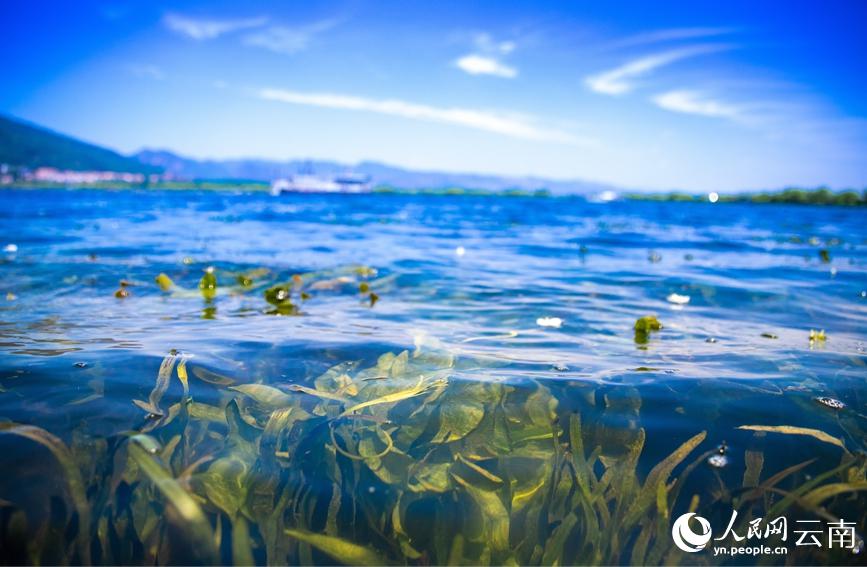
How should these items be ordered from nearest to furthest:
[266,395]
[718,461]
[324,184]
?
[718,461], [266,395], [324,184]

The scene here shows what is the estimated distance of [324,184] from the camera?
132 metres

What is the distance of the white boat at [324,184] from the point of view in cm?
12719

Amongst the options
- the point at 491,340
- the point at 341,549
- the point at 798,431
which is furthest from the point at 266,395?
the point at 798,431

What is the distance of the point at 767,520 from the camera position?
1.75 m

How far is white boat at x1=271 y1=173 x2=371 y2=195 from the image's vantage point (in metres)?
127

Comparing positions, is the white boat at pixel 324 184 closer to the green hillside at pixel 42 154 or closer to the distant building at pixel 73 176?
the distant building at pixel 73 176

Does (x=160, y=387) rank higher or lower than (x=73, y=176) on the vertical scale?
lower

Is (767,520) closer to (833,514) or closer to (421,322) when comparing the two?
(833,514)

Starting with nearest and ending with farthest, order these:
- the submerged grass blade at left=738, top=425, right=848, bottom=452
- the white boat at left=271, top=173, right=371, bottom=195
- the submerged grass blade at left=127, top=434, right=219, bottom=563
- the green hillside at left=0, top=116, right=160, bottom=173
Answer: the submerged grass blade at left=127, top=434, right=219, bottom=563 < the submerged grass blade at left=738, top=425, right=848, bottom=452 < the white boat at left=271, top=173, right=371, bottom=195 < the green hillside at left=0, top=116, right=160, bottom=173

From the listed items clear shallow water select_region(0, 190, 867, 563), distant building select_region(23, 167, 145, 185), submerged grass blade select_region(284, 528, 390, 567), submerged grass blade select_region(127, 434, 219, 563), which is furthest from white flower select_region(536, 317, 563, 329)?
distant building select_region(23, 167, 145, 185)

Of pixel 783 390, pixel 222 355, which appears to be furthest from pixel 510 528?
pixel 222 355

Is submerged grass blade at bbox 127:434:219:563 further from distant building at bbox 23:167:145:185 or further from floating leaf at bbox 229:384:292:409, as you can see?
distant building at bbox 23:167:145:185

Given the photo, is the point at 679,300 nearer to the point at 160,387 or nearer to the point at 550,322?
the point at 550,322

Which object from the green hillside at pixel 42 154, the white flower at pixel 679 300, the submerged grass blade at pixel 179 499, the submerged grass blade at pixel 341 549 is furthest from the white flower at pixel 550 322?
the green hillside at pixel 42 154
